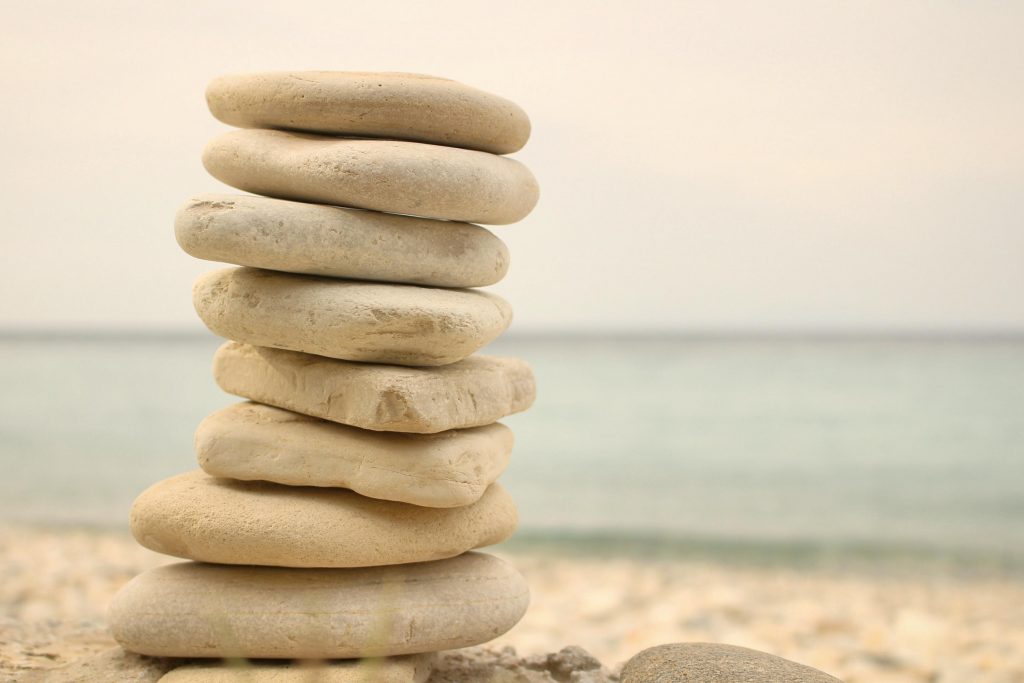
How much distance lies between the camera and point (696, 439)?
429 inches

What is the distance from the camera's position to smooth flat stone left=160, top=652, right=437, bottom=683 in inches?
115

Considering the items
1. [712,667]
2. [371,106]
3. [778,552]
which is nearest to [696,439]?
[778,552]

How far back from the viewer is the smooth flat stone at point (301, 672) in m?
2.91

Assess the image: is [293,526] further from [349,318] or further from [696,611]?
[696,611]

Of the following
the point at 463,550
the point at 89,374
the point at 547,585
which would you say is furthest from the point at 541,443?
the point at 463,550

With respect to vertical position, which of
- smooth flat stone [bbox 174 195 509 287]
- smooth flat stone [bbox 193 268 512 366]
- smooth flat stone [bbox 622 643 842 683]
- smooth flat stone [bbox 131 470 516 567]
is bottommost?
smooth flat stone [bbox 622 643 842 683]

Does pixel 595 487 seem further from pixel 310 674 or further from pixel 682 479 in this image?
pixel 310 674

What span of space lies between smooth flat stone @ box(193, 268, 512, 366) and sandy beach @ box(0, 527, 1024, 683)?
53.1 inches

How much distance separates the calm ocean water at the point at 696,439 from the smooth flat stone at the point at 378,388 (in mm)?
5324

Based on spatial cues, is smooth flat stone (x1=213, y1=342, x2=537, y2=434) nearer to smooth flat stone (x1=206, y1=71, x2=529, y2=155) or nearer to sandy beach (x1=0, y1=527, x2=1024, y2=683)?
smooth flat stone (x1=206, y1=71, x2=529, y2=155)

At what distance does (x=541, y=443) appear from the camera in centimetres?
1066

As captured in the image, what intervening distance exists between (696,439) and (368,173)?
335 inches

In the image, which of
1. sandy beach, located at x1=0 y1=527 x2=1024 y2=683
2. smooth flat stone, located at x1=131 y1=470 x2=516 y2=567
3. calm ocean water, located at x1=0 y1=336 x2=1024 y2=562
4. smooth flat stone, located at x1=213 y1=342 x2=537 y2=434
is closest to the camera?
smooth flat stone, located at x1=213 y1=342 x2=537 y2=434

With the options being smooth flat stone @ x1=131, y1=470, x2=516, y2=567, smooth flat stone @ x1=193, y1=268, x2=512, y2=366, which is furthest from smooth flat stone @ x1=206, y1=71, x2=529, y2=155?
smooth flat stone @ x1=131, y1=470, x2=516, y2=567
